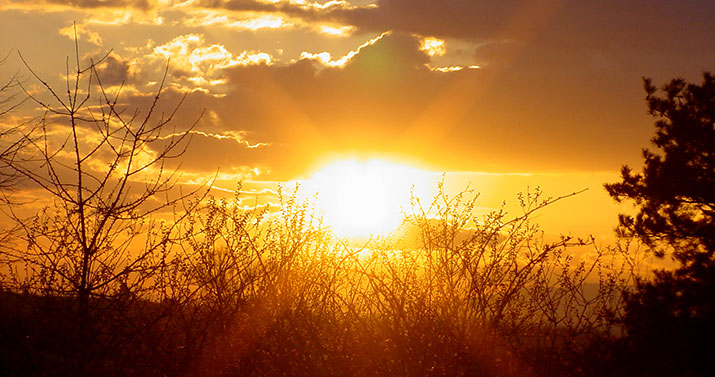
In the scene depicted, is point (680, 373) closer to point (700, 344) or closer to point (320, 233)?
point (700, 344)

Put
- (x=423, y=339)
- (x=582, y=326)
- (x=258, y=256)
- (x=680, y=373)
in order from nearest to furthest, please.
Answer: (x=423, y=339) < (x=258, y=256) < (x=582, y=326) < (x=680, y=373)

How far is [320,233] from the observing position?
895 cm

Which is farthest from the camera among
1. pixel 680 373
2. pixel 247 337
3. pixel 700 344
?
pixel 700 344

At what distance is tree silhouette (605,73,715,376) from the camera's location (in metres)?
14.8

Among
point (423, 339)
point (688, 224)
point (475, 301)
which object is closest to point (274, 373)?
point (423, 339)

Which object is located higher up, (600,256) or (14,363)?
(600,256)

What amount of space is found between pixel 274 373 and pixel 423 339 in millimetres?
1654

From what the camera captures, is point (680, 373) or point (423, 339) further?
point (680, 373)

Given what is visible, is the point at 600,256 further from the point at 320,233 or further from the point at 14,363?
the point at 14,363

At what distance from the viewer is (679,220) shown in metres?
17.3

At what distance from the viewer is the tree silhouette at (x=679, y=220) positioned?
14773mm

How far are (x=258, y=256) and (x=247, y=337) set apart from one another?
0.93 meters

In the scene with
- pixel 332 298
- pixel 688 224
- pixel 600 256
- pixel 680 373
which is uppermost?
pixel 688 224

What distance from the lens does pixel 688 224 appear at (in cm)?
1717
